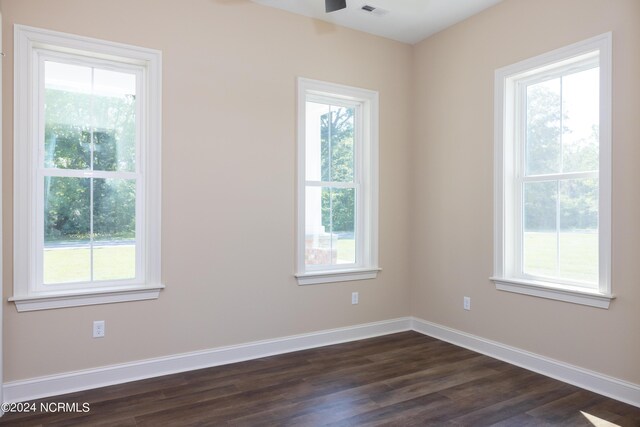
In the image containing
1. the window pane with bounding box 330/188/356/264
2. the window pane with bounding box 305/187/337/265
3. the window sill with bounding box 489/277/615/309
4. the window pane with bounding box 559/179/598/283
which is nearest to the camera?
the window sill with bounding box 489/277/615/309

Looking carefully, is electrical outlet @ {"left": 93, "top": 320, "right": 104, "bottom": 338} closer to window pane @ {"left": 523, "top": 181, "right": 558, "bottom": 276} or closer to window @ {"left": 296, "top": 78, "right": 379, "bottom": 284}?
window @ {"left": 296, "top": 78, "right": 379, "bottom": 284}

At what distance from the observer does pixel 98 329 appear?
2.93 m

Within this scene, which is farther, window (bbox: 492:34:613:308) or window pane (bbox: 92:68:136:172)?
window pane (bbox: 92:68:136:172)

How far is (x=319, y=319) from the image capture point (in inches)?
153

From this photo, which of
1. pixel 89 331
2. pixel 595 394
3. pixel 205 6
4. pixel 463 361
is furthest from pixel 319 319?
pixel 205 6

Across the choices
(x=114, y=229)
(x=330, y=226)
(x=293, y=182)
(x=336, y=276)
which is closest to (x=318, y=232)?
(x=330, y=226)

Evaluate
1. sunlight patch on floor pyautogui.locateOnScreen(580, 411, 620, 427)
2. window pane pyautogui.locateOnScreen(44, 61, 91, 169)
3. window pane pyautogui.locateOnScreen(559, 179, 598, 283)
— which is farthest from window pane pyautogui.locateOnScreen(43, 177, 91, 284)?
window pane pyautogui.locateOnScreen(559, 179, 598, 283)

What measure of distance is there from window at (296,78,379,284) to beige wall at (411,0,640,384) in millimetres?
582

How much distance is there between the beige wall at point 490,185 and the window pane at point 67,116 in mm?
3084

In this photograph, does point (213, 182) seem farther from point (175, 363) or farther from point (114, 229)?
point (175, 363)

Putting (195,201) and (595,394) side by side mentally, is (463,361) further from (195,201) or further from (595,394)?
(195,201)

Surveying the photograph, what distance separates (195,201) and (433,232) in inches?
92.8

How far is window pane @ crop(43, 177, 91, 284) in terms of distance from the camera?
2881 millimetres

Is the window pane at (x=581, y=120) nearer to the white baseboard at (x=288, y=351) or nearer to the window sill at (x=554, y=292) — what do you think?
the window sill at (x=554, y=292)
